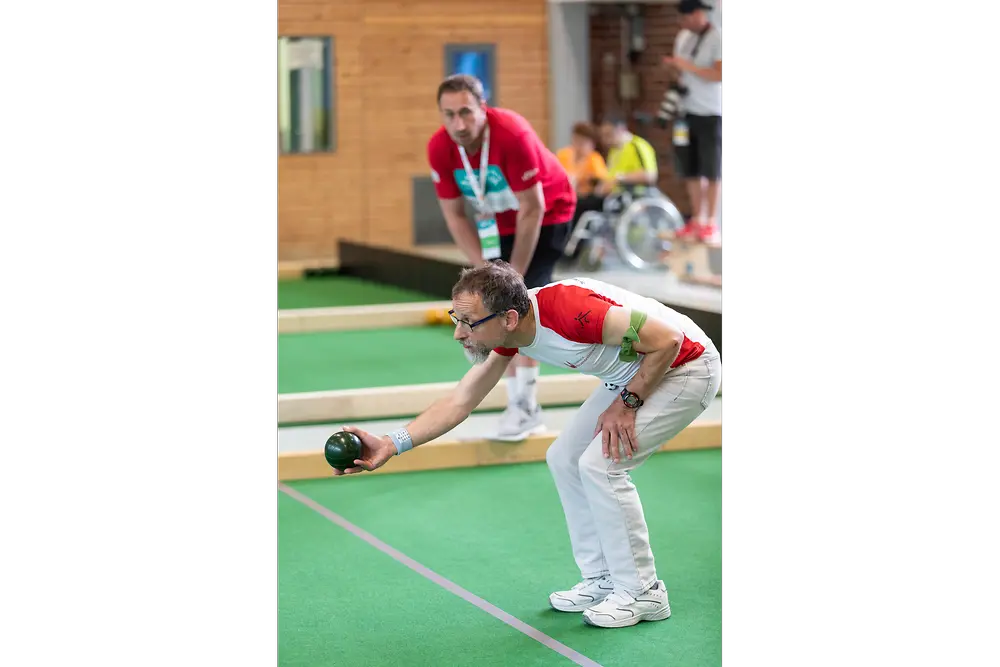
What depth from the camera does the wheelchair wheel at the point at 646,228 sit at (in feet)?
32.7

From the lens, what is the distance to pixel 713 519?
→ 459cm

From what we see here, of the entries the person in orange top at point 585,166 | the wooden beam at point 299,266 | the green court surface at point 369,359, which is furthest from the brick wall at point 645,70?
the green court surface at point 369,359

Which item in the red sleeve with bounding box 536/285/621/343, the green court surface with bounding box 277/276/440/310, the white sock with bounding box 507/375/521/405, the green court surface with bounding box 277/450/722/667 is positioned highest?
the red sleeve with bounding box 536/285/621/343

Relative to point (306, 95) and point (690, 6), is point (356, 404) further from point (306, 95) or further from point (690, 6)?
point (306, 95)

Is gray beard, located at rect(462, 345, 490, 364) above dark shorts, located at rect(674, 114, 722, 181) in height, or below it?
below

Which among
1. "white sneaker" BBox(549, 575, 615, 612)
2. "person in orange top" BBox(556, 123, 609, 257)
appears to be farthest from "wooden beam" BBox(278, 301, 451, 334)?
"white sneaker" BBox(549, 575, 615, 612)

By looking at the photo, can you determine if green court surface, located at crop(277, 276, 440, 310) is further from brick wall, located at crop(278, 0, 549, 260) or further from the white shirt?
the white shirt

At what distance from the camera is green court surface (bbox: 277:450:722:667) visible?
335 centimetres

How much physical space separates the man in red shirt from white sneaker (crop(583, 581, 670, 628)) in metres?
1.89

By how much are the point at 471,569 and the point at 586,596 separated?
529 millimetres
